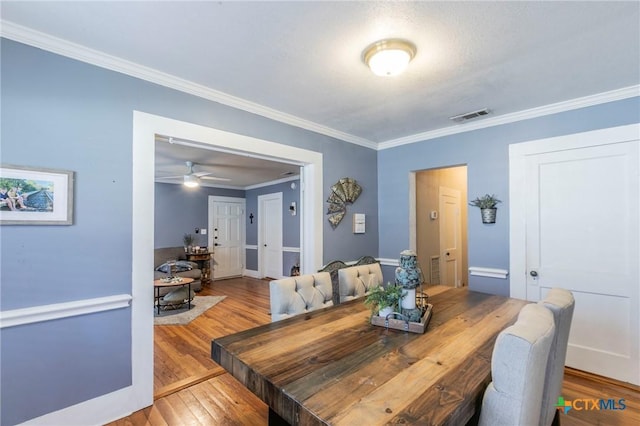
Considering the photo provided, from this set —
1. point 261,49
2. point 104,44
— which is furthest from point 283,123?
point 104,44

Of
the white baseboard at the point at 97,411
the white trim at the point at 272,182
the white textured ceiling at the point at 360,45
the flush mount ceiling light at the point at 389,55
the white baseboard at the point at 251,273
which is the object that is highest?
the white textured ceiling at the point at 360,45

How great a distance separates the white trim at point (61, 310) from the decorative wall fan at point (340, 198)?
2.13m

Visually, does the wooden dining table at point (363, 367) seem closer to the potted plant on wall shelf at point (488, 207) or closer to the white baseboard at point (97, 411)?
the white baseboard at point (97, 411)

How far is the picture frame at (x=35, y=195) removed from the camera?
163 cm

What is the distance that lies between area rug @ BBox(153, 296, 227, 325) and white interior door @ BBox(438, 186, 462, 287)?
3765 millimetres

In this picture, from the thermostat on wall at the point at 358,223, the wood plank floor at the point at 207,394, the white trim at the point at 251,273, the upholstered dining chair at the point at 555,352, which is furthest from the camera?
the white trim at the point at 251,273

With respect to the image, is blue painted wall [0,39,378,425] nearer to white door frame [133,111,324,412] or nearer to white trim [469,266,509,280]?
white door frame [133,111,324,412]

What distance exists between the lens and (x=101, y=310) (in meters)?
1.90

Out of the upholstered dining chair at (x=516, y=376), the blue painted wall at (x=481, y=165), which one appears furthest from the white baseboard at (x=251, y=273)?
the upholstered dining chair at (x=516, y=376)

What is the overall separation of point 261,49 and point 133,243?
157 cm

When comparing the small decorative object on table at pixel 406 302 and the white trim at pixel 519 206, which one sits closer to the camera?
the small decorative object on table at pixel 406 302

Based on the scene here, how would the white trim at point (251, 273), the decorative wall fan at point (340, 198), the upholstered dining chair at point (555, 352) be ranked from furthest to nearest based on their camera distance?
the white trim at point (251, 273)
the decorative wall fan at point (340, 198)
the upholstered dining chair at point (555, 352)

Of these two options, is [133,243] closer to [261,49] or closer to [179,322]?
[261,49]

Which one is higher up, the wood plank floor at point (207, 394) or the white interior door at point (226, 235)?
the white interior door at point (226, 235)
